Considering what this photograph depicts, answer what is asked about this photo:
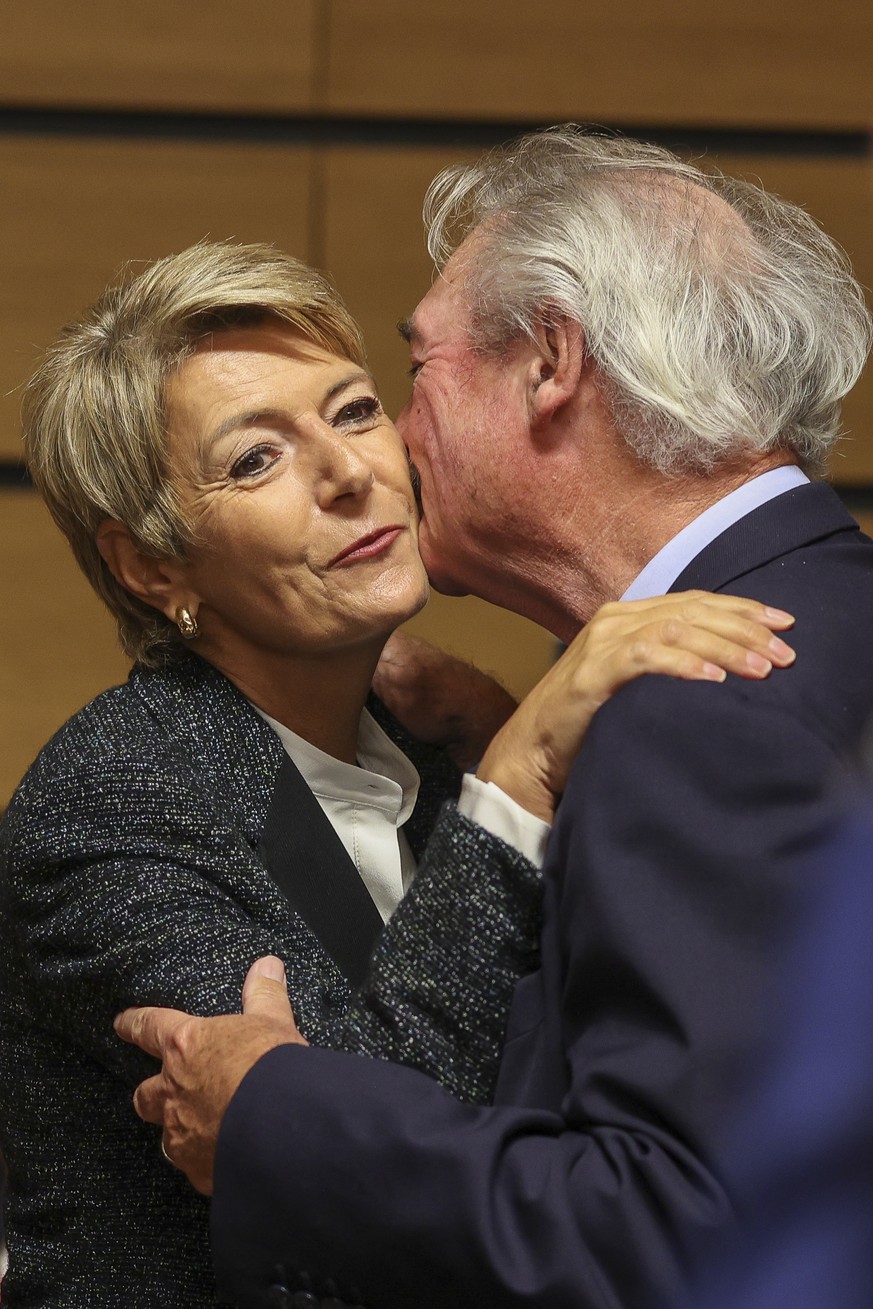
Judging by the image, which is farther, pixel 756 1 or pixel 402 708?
pixel 756 1

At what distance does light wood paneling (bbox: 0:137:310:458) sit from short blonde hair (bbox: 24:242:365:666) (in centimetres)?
137

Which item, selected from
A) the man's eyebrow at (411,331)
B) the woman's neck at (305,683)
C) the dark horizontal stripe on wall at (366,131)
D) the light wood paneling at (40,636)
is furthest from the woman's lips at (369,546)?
the dark horizontal stripe on wall at (366,131)

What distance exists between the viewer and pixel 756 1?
2.90 m

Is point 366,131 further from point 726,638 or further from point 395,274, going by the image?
point 726,638

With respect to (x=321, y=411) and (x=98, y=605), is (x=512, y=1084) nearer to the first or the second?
(x=321, y=411)

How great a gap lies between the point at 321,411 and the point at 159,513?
0.68 ft

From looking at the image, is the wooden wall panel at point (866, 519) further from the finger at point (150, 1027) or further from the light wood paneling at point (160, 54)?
the finger at point (150, 1027)

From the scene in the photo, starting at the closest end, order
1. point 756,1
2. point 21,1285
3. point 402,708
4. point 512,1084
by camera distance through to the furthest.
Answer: point 512,1084 → point 21,1285 → point 402,708 → point 756,1

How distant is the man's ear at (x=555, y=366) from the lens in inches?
54.8

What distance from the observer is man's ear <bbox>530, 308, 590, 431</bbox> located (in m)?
1.39

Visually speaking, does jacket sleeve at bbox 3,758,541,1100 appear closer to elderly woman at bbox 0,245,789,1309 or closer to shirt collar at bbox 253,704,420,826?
elderly woman at bbox 0,245,789,1309

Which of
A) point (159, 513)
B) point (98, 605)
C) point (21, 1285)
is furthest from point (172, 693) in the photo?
point (98, 605)

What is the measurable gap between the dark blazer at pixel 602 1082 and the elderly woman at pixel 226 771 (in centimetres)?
6

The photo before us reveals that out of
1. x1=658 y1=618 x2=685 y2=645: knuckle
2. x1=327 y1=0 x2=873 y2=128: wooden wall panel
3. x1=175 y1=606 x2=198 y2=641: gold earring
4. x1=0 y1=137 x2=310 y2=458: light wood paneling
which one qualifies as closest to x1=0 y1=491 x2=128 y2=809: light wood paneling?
x1=0 y1=137 x2=310 y2=458: light wood paneling
